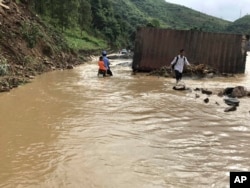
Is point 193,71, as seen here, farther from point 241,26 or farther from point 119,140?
point 241,26

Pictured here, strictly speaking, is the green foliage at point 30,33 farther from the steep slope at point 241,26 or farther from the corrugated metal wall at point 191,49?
the steep slope at point 241,26

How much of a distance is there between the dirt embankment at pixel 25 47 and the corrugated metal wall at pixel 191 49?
441cm

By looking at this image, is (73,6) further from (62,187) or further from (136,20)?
(136,20)

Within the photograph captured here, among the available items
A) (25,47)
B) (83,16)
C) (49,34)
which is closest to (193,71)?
(25,47)

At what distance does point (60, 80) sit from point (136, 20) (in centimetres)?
6988

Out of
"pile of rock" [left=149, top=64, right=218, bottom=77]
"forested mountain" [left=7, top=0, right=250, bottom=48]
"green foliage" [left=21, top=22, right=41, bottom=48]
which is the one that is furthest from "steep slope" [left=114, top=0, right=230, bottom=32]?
"pile of rock" [left=149, top=64, right=218, bottom=77]

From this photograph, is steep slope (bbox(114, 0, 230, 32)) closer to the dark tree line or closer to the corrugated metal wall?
the dark tree line

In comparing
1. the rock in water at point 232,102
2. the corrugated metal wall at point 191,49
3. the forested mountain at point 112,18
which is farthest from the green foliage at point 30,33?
the rock in water at point 232,102

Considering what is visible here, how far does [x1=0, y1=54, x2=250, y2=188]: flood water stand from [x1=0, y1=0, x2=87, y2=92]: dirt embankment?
4.29 metres

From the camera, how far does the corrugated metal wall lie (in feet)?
57.6

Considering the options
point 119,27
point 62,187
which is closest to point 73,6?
point 119,27

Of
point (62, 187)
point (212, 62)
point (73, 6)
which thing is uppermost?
point (73, 6)

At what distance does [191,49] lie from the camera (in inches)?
701

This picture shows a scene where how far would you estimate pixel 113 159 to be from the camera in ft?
17.7
